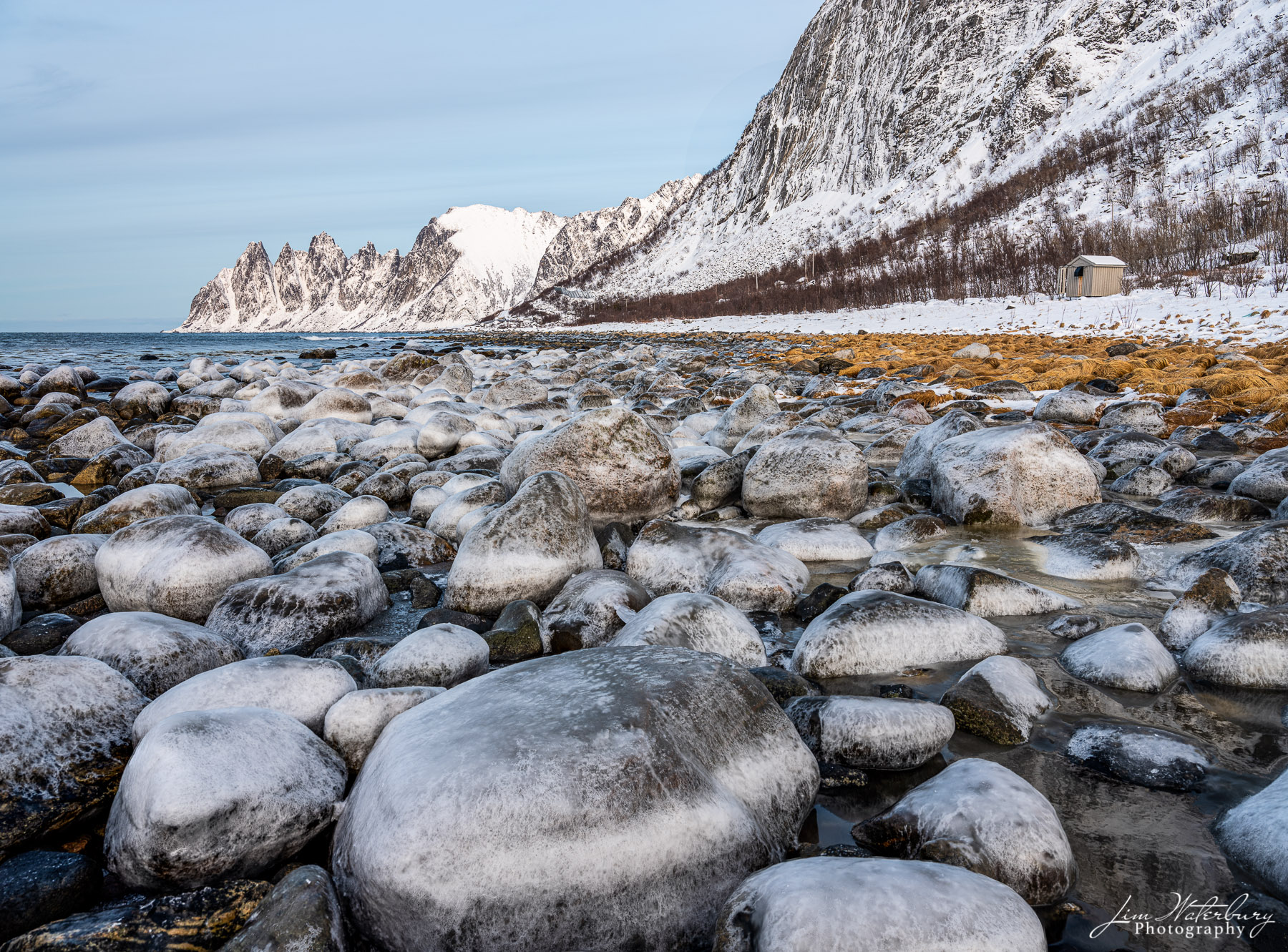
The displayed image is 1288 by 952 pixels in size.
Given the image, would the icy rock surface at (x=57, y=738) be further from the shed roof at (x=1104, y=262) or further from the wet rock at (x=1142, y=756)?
the shed roof at (x=1104, y=262)

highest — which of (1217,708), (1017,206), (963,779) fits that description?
(1017,206)

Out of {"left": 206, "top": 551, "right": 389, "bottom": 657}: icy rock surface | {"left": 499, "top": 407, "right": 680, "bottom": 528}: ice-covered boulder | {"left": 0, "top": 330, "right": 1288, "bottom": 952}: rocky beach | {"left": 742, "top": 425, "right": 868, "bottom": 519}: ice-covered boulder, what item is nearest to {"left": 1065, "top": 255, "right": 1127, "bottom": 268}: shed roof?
{"left": 0, "top": 330, "right": 1288, "bottom": 952}: rocky beach

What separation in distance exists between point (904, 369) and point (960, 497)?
28.3 ft

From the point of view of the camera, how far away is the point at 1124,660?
2.88 metres

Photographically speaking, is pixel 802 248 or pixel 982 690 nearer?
pixel 982 690

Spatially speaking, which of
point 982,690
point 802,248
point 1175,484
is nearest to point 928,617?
point 982,690

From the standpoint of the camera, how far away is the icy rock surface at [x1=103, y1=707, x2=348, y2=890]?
6.44 ft

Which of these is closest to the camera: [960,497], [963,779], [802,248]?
[963,779]

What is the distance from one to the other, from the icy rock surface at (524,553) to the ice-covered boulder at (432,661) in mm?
810

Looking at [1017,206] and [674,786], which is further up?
[1017,206]

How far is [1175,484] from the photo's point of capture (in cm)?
561

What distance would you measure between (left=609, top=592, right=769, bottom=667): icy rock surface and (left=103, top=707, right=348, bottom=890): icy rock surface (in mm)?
1264

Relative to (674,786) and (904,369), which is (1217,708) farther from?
(904,369)

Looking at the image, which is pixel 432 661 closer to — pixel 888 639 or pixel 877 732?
pixel 877 732
